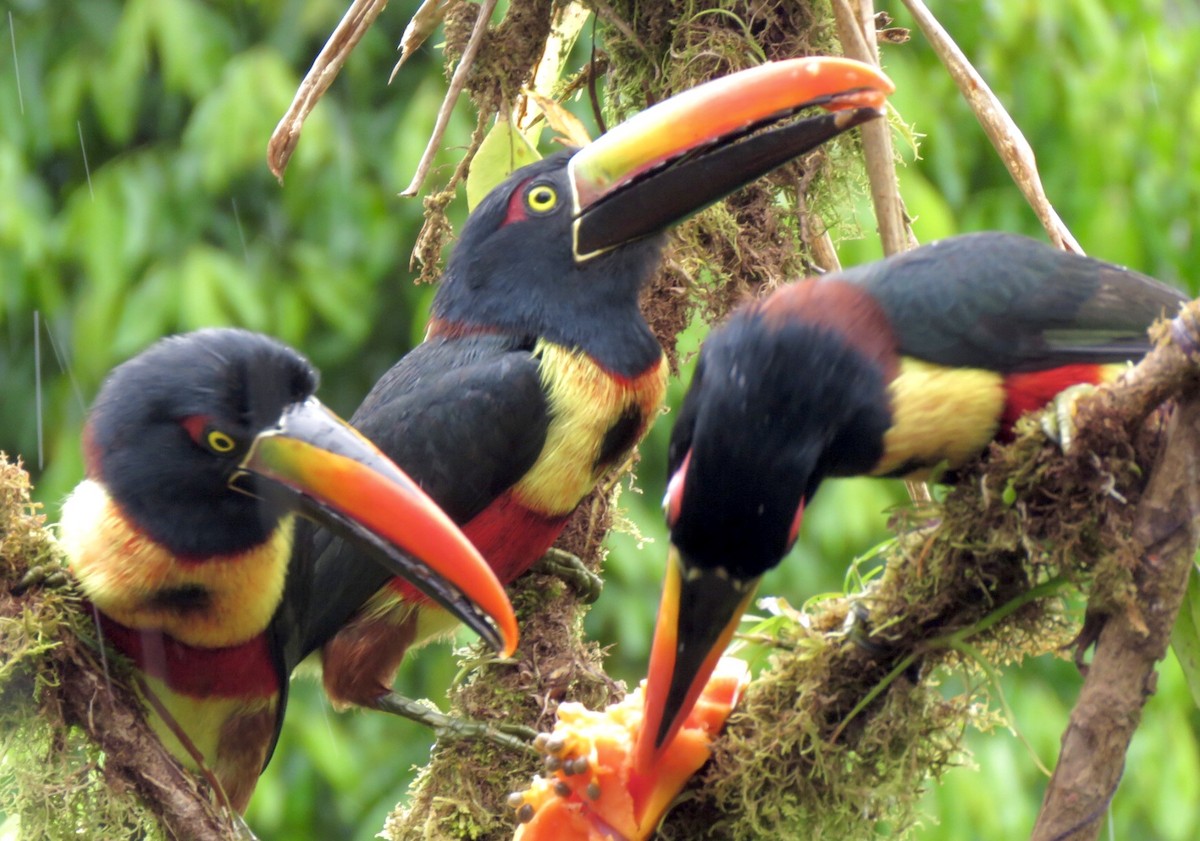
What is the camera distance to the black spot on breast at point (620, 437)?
2.62 metres

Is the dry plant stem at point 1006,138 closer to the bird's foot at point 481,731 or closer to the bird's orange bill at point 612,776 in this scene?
the bird's orange bill at point 612,776

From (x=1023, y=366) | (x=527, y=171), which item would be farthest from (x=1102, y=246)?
(x=1023, y=366)

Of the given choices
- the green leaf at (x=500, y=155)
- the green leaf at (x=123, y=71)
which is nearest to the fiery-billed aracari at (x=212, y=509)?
the green leaf at (x=500, y=155)

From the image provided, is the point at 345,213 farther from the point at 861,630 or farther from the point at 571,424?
the point at 861,630

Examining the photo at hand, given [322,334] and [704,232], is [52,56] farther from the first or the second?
[704,232]

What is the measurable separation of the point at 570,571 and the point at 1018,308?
41.2 inches

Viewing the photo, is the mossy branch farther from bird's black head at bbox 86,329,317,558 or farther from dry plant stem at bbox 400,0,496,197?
dry plant stem at bbox 400,0,496,197

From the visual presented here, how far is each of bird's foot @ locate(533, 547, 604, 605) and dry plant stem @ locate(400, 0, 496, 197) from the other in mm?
690

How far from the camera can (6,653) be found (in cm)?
193

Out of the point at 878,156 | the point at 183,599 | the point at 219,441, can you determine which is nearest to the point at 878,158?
the point at 878,156

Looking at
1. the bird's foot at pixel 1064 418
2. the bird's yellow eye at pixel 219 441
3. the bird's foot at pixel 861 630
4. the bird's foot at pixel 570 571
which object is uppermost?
the bird's foot at pixel 1064 418

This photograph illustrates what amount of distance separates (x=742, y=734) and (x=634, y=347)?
0.91m

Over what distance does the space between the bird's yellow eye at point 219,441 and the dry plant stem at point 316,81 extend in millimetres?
611

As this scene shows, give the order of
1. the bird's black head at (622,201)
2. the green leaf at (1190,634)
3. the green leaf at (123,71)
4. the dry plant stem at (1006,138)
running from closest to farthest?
the green leaf at (1190,634)
the bird's black head at (622,201)
the dry plant stem at (1006,138)
the green leaf at (123,71)
